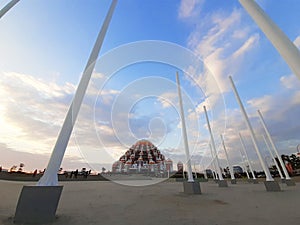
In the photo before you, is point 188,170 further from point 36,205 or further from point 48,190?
point 36,205

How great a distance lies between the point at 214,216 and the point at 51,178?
5651 mm

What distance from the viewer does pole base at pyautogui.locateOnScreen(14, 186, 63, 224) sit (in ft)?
15.8

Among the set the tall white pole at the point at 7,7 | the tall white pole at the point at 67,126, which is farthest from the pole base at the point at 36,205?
the tall white pole at the point at 7,7

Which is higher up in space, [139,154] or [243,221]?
[139,154]

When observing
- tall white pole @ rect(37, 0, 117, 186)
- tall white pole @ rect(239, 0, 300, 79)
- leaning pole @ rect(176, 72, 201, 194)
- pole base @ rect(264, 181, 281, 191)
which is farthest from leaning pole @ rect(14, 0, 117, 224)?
pole base @ rect(264, 181, 281, 191)

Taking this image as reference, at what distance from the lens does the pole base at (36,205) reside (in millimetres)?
4824

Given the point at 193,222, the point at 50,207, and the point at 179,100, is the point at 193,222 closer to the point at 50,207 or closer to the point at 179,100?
the point at 50,207

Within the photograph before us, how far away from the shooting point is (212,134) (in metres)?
19.0

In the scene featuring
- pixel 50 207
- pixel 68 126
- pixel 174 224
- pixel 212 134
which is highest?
pixel 212 134

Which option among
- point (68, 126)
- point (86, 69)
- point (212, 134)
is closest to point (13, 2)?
point (86, 69)

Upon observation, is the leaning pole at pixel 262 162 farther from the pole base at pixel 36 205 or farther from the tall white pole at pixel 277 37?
the pole base at pixel 36 205

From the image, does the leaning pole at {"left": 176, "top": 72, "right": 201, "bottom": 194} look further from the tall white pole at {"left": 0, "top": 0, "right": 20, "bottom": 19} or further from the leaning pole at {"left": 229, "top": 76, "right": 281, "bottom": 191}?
the tall white pole at {"left": 0, "top": 0, "right": 20, "bottom": 19}

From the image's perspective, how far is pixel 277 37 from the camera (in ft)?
14.5

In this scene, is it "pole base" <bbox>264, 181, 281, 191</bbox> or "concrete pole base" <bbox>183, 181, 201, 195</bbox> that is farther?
"pole base" <bbox>264, 181, 281, 191</bbox>
